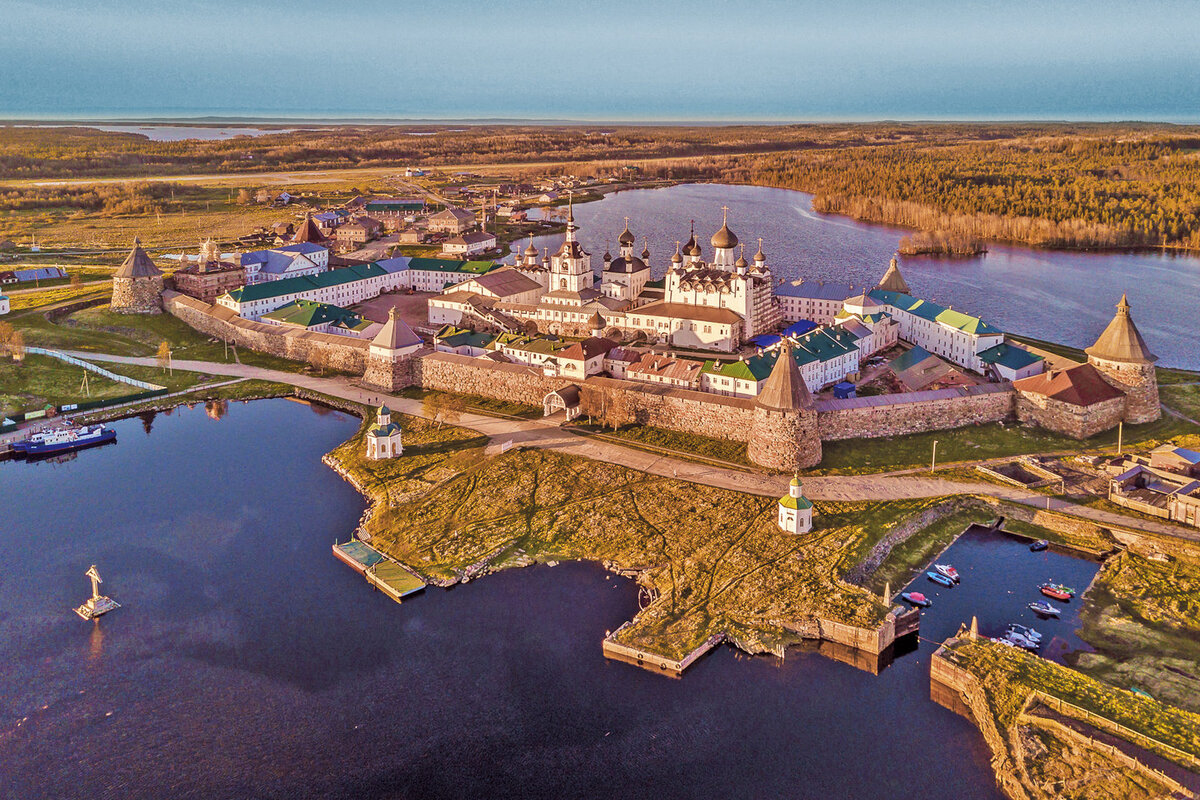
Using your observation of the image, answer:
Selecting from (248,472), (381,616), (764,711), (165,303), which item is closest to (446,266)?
(165,303)

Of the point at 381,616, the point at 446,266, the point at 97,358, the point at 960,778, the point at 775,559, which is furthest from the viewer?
the point at 446,266

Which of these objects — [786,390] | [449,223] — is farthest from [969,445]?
[449,223]

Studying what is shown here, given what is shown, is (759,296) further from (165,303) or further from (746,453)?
(165,303)

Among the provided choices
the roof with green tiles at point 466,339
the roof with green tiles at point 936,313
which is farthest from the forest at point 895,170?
the roof with green tiles at point 466,339

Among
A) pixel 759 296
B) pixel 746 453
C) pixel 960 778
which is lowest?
pixel 960 778

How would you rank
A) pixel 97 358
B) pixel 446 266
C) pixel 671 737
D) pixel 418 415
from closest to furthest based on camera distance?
pixel 671 737, pixel 418 415, pixel 97 358, pixel 446 266

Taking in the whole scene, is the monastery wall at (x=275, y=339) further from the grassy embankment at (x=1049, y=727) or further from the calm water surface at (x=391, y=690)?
the grassy embankment at (x=1049, y=727)

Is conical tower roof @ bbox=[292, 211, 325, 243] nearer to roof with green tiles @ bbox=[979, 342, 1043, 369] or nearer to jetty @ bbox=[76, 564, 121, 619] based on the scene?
jetty @ bbox=[76, 564, 121, 619]
